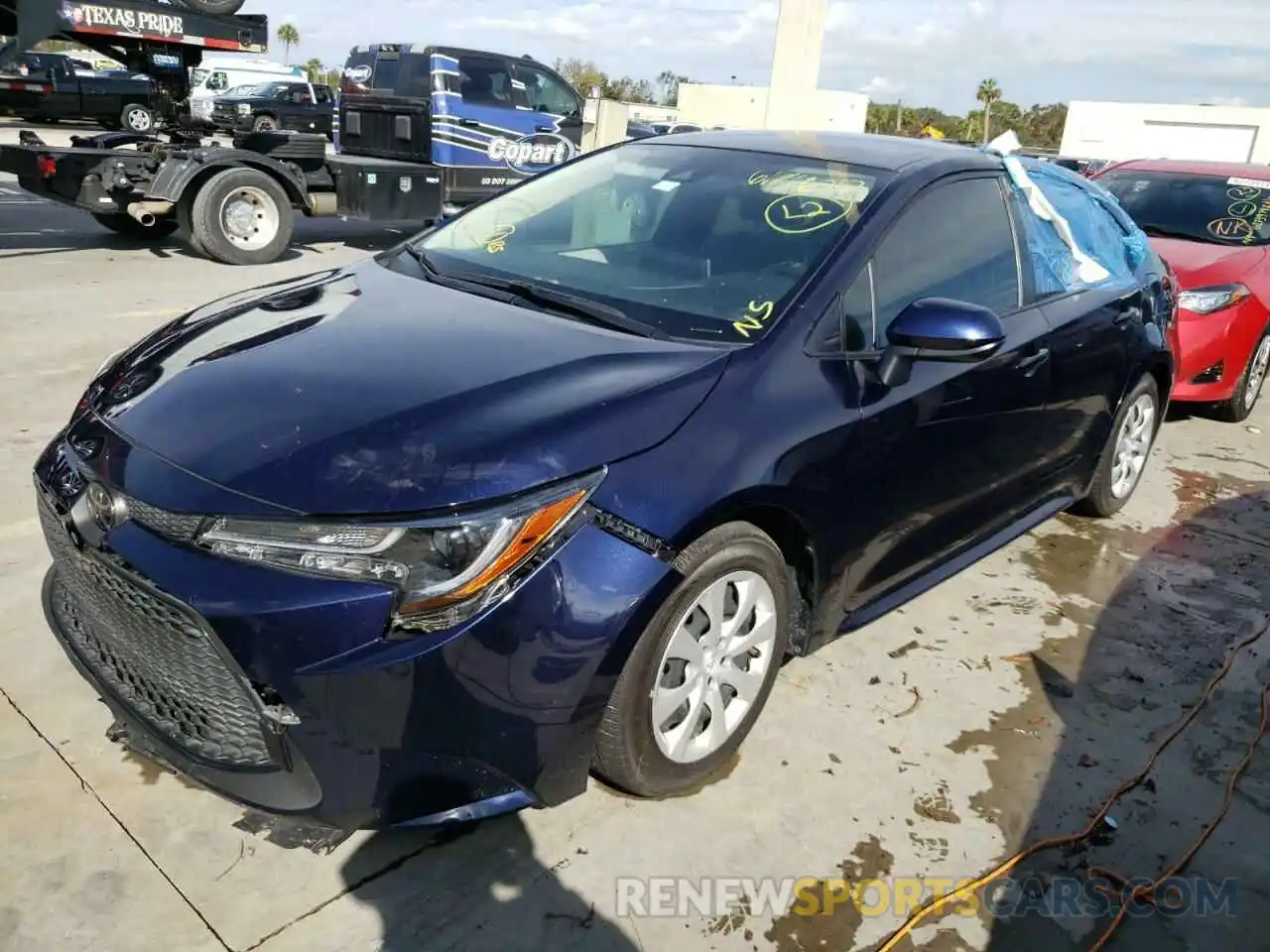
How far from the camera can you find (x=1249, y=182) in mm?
7219

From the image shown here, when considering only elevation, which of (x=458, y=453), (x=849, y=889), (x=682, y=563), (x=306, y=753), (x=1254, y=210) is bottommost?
(x=849, y=889)

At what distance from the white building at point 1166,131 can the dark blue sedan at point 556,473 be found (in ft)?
151

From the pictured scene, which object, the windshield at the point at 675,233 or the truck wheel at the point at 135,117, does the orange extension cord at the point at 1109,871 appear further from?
the truck wheel at the point at 135,117

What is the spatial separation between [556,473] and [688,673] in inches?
27.5

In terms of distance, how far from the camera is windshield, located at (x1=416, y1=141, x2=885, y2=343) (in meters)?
2.88

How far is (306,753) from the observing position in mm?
2027

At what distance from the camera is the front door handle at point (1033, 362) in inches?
137

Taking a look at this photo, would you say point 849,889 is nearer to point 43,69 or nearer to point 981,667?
point 981,667

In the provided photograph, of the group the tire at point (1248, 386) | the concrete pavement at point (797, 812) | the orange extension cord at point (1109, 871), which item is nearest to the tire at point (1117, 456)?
the concrete pavement at point (797, 812)

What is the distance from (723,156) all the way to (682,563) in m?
1.82

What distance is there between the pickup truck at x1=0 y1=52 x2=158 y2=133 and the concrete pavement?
2117cm

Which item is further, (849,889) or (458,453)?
(849,889)

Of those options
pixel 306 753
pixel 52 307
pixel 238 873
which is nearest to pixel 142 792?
pixel 238 873

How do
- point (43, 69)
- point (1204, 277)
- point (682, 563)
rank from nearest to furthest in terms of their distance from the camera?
point (682, 563), point (1204, 277), point (43, 69)
